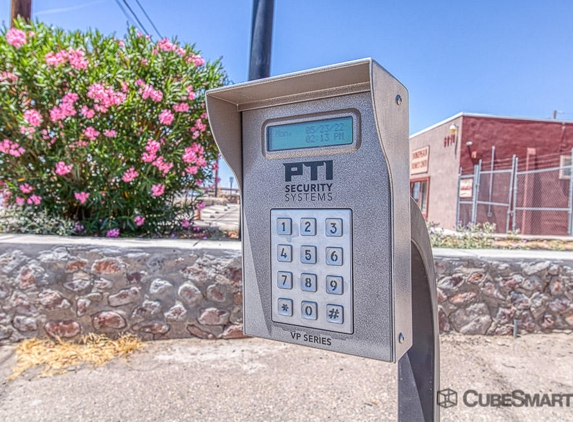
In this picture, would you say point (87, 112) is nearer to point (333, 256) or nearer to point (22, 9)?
point (22, 9)

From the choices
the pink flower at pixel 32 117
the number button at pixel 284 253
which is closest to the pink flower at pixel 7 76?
the pink flower at pixel 32 117

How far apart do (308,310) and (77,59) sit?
3423 mm

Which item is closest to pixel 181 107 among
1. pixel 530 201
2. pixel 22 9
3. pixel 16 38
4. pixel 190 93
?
pixel 190 93

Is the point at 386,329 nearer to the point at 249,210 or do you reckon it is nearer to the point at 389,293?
the point at 389,293

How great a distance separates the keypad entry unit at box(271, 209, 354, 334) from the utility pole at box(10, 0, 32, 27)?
5.55 m

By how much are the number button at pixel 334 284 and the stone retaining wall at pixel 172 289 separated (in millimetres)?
2130

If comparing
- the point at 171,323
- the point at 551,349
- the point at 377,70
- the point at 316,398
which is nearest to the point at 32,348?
the point at 171,323

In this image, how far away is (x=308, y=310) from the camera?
907mm

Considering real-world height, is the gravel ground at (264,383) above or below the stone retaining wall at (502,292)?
below

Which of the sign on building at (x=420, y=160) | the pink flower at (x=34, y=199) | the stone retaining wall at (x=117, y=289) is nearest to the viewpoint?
the stone retaining wall at (x=117, y=289)

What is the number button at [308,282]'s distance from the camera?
0.90 metres

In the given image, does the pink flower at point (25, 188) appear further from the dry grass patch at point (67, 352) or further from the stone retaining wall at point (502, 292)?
the stone retaining wall at point (502, 292)

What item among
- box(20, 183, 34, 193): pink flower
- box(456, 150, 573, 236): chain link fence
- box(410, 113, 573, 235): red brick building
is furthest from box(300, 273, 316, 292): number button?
box(456, 150, 573, 236): chain link fence

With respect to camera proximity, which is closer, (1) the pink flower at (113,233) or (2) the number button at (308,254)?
(2) the number button at (308,254)
